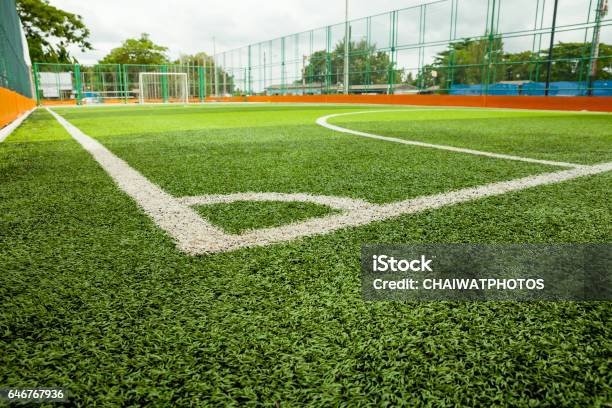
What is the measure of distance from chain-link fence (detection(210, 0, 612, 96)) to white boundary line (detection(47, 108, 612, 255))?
1612cm

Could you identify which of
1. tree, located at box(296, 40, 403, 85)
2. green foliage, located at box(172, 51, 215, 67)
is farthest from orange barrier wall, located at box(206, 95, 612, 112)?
green foliage, located at box(172, 51, 215, 67)

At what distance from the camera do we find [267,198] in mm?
2311

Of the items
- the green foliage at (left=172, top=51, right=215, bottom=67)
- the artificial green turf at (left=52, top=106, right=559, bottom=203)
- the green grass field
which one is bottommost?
the green grass field

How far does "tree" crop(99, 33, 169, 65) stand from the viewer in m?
60.1

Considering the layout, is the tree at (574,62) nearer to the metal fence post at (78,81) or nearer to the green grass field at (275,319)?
the green grass field at (275,319)

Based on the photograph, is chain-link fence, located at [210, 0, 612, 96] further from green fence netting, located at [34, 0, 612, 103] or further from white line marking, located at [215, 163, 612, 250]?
white line marking, located at [215, 163, 612, 250]

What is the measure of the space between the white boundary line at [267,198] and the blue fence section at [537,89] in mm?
15323

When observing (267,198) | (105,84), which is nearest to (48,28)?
(105,84)

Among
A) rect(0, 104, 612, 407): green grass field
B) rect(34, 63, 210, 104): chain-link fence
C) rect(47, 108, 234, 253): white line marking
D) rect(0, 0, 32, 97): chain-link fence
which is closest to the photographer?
rect(0, 104, 612, 407): green grass field

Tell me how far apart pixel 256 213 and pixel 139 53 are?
65695mm

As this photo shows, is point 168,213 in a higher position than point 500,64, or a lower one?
lower

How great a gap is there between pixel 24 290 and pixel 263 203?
1.13 metres

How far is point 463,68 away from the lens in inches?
829

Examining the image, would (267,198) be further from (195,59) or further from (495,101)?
(195,59)
